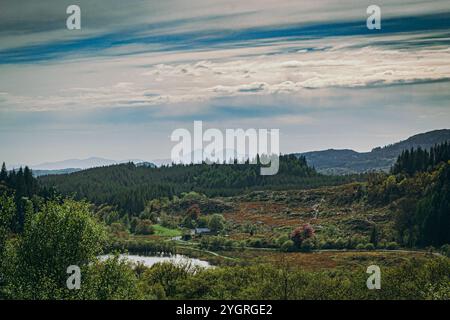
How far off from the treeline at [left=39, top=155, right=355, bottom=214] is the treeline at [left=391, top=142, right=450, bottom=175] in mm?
28348

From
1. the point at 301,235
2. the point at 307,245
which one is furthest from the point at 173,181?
the point at 307,245

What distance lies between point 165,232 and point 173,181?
50144 millimetres

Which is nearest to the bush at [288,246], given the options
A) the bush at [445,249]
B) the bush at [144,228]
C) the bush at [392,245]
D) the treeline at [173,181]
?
the bush at [392,245]

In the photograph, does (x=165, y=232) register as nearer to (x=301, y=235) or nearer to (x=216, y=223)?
(x=216, y=223)

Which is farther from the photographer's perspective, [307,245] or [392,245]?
[307,245]

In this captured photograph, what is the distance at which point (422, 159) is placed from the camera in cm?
8475

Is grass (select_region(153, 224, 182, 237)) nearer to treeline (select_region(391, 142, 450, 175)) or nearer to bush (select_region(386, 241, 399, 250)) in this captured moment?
bush (select_region(386, 241, 399, 250))

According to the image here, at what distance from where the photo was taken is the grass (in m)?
86.6

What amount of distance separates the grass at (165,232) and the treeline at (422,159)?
32419 millimetres

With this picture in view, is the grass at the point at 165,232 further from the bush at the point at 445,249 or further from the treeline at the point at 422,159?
the bush at the point at 445,249

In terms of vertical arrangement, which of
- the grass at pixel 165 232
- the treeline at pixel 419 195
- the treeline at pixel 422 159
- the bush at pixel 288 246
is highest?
the treeline at pixel 422 159

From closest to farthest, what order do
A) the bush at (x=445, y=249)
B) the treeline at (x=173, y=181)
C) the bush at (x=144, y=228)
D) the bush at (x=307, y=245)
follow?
the bush at (x=445, y=249) → the bush at (x=307, y=245) → the bush at (x=144, y=228) → the treeline at (x=173, y=181)

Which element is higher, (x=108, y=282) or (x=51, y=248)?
(x=51, y=248)

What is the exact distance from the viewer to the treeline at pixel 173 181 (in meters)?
108
